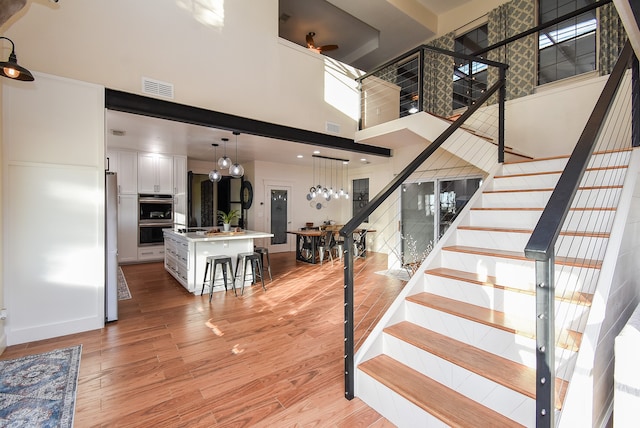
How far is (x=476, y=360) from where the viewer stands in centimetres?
178

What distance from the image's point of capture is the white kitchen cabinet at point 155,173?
269 inches

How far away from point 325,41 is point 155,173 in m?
6.07

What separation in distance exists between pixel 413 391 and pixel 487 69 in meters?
6.96

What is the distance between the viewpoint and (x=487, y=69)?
6395mm

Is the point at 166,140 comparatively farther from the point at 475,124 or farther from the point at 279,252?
the point at 475,124

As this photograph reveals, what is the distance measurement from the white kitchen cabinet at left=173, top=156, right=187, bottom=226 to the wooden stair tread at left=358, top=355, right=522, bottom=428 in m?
6.49

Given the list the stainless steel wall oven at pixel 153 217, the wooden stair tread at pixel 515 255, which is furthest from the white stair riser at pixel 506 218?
the stainless steel wall oven at pixel 153 217

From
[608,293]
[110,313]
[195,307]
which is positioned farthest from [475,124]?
[110,313]

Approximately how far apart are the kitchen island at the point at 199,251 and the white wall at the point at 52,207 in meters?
1.41

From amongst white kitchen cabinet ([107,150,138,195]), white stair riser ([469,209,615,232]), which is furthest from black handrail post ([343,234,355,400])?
white kitchen cabinet ([107,150,138,195])

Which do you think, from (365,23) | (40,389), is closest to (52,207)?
(40,389)

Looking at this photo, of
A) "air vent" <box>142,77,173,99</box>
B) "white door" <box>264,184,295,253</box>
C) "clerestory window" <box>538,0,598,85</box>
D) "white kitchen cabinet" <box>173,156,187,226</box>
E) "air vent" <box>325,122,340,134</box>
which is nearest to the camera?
"air vent" <box>142,77,173,99</box>

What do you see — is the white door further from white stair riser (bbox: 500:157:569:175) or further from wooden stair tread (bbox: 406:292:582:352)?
wooden stair tread (bbox: 406:292:582:352)

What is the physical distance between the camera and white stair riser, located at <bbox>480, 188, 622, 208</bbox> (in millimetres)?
2221
